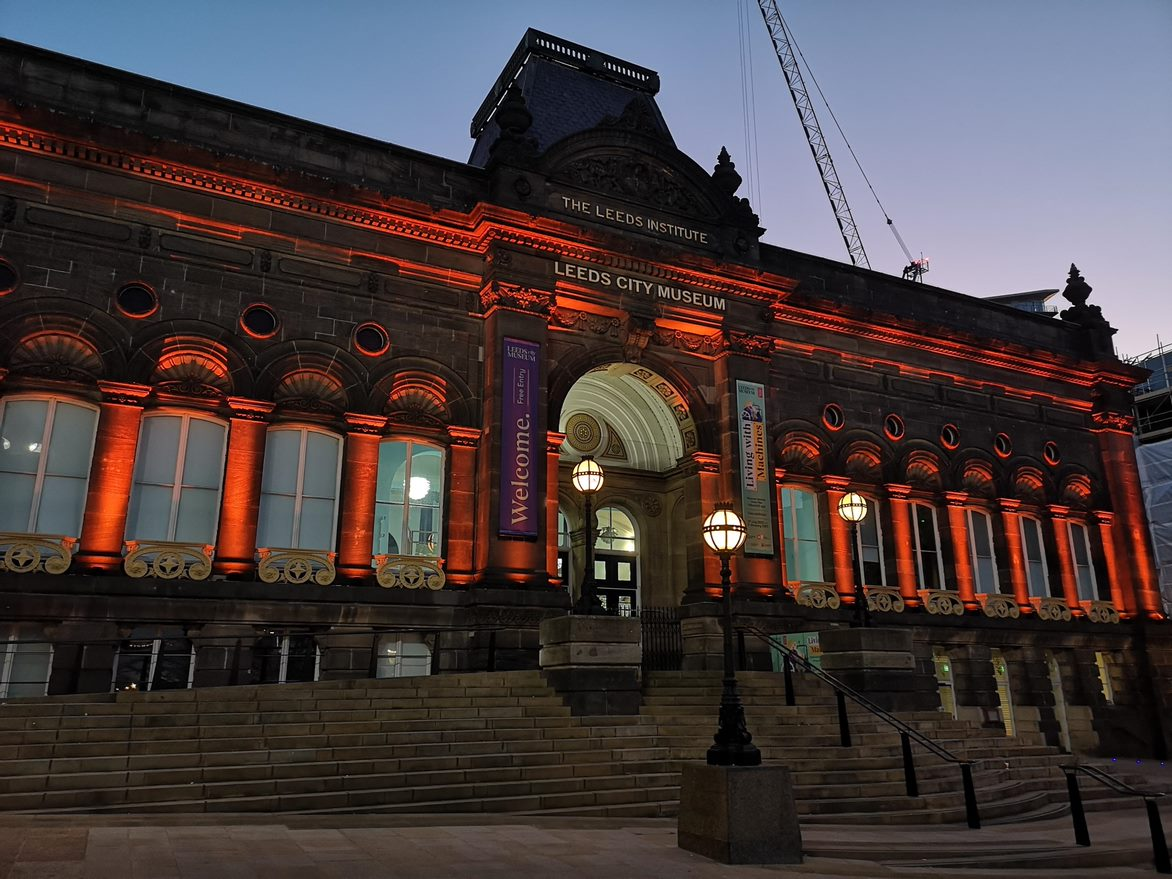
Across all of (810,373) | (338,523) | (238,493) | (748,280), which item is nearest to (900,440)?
(810,373)

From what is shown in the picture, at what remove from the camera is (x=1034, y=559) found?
29047 millimetres

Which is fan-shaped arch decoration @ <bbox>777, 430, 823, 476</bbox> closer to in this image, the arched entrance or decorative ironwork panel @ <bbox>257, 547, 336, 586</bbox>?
the arched entrance

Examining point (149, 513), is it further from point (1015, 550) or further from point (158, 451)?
point (1015, 550)

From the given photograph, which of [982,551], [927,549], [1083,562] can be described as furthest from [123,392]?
[1083,562]

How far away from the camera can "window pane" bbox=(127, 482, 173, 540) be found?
17859 millimetres

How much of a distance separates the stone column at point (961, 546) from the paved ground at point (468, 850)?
15358 millimetres

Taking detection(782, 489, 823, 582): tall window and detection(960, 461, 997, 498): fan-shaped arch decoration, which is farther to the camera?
detection(960, 461, 997, 498): fan-shaped arch decoration

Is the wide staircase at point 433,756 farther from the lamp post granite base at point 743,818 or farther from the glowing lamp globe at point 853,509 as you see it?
the glowing lamp globe at point 853,509

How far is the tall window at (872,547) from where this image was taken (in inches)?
1032

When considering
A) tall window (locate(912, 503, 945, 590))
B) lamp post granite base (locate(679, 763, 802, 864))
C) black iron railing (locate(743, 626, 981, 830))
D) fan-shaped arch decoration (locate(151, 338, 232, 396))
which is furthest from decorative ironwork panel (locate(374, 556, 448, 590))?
tall window (locate(912, 503, 945, 590))

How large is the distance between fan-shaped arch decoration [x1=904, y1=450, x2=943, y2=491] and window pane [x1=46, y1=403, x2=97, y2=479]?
2213 centimetres

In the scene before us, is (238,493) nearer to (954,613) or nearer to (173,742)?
(173,742)

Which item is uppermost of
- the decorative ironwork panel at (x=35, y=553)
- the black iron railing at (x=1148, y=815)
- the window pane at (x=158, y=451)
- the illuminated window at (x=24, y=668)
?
the window pane at (x=158, y=451)

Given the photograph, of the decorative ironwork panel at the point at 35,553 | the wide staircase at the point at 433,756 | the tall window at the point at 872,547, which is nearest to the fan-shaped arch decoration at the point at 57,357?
the decorative ironwork panel at the point at 35,553
